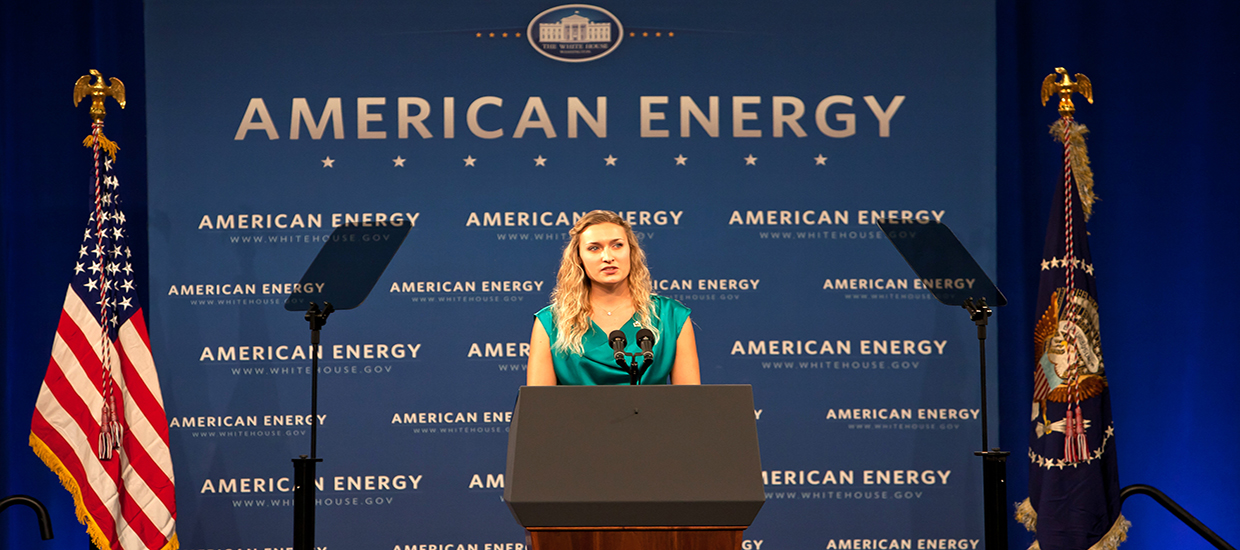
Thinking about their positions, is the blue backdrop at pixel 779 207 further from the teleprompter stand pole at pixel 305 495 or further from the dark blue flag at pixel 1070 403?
the teleprompter stand pole at pixel 305 495

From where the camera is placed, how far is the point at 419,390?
13.7ft

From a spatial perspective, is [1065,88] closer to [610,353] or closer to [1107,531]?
[1107,531]

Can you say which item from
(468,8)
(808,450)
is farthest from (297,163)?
(808,450)

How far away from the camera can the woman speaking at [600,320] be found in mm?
2842

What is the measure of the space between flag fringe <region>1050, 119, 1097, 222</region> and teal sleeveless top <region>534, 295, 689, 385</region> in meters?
1.83

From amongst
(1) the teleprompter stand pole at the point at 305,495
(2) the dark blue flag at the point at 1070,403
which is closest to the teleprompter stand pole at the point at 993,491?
(2) the dark blue flag at the point at 1070,403

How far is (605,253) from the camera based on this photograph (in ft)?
9.48

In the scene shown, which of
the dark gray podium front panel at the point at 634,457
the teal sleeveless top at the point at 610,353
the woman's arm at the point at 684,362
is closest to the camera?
the dark gray podium front panel at the point at 634,457

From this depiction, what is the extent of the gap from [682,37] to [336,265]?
1.81m

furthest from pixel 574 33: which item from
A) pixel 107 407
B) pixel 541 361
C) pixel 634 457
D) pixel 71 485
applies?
pixel 71 485

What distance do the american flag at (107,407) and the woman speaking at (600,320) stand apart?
1895mm

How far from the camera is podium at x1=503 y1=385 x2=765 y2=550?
198 cm

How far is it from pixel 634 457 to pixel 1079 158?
103 inches

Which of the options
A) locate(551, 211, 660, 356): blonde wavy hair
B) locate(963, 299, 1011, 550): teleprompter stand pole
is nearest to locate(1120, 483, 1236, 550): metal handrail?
locate(963, 299, 1011, 550): teleprompter stand pole
